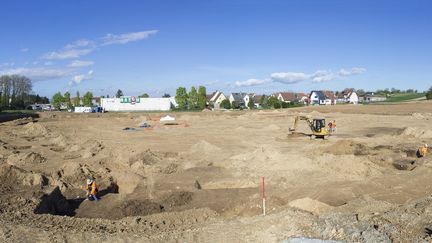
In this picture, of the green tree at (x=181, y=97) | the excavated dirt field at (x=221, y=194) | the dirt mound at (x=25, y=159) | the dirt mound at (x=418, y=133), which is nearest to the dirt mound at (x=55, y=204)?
the excavated dirt field at (x=221, y=194)

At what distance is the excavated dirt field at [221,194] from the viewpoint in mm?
10664

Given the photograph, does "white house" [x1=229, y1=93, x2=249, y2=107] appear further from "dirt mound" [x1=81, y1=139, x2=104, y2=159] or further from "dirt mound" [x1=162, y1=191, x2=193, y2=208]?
"dirt mound" [x1=162, y1=191, x2=193, y2=208]

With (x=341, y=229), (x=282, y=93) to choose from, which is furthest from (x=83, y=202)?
(x=282, y=93)

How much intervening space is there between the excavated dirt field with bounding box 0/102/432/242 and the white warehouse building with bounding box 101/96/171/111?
211 ft

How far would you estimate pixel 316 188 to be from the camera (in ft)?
58.5

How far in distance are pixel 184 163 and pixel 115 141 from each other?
15.2m

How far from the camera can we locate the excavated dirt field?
420 inches

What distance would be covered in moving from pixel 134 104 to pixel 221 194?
8339 centimetres

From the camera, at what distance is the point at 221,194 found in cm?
1800

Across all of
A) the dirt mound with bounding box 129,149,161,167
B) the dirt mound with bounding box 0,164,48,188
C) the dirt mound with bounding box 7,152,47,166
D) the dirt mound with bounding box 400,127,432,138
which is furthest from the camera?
the dirt mound with bounding box 400,127,432,138

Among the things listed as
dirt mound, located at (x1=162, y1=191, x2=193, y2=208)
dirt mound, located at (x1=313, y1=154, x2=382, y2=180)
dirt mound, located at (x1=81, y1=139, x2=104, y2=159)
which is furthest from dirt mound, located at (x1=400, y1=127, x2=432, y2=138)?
dirt mound, located at (x1=81, y1=139, x2=104, y2=159)

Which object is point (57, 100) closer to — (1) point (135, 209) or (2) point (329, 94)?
(2) point (329, 94)

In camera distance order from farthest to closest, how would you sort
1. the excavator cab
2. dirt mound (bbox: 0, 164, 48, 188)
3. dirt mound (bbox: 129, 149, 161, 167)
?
the excavator cab → dirt mound (bbox: 129, 149, 161, 167) → dirt mound (bbox: 0, 164, 48, 188)

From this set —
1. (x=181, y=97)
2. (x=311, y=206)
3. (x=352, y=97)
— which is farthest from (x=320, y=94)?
(x=311, y=206)
